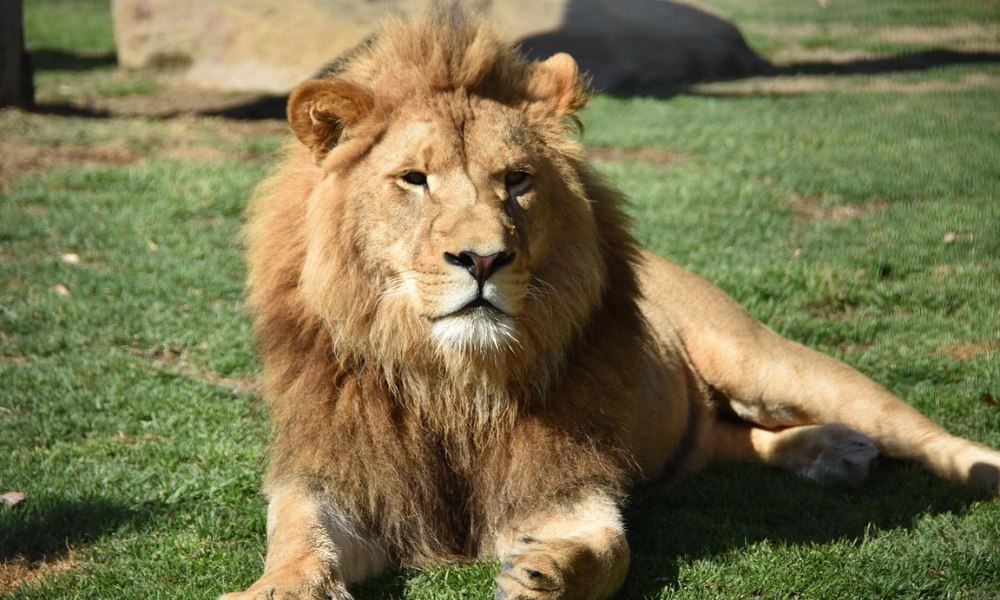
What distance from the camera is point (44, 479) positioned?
4.34 m

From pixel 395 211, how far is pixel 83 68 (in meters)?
11.5

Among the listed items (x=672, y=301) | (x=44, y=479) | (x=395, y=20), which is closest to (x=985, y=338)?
→ (x=672, y=301)

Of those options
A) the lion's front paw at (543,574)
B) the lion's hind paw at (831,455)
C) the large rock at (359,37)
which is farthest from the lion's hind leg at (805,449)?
the large rock at (359,37)

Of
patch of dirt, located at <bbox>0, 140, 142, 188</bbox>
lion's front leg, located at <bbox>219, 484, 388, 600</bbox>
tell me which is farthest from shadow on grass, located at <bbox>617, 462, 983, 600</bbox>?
patch of dirt, located at <bbox>0, 140, 142, 188</bbox>

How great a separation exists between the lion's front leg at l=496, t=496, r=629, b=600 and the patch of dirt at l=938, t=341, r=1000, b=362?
8.87 feet

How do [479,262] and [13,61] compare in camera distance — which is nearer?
[479,262]

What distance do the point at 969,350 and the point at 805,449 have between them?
1.51m

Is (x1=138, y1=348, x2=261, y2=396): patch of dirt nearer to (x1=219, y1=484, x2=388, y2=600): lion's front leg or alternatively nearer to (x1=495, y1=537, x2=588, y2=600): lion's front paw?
(x1=219, y1=484, x2=388, y2=600): lion's front leg

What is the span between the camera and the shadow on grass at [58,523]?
3850mm

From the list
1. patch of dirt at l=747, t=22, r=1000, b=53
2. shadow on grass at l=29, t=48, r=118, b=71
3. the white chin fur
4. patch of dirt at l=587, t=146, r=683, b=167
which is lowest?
patch of dirt at l=587, t=146, r=683, b=167

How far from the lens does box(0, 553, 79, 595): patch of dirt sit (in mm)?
3615

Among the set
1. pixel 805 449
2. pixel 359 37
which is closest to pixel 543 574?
pixel 805 449

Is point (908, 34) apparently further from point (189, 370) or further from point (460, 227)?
point (460, 227)

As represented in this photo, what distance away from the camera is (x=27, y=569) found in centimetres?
373
